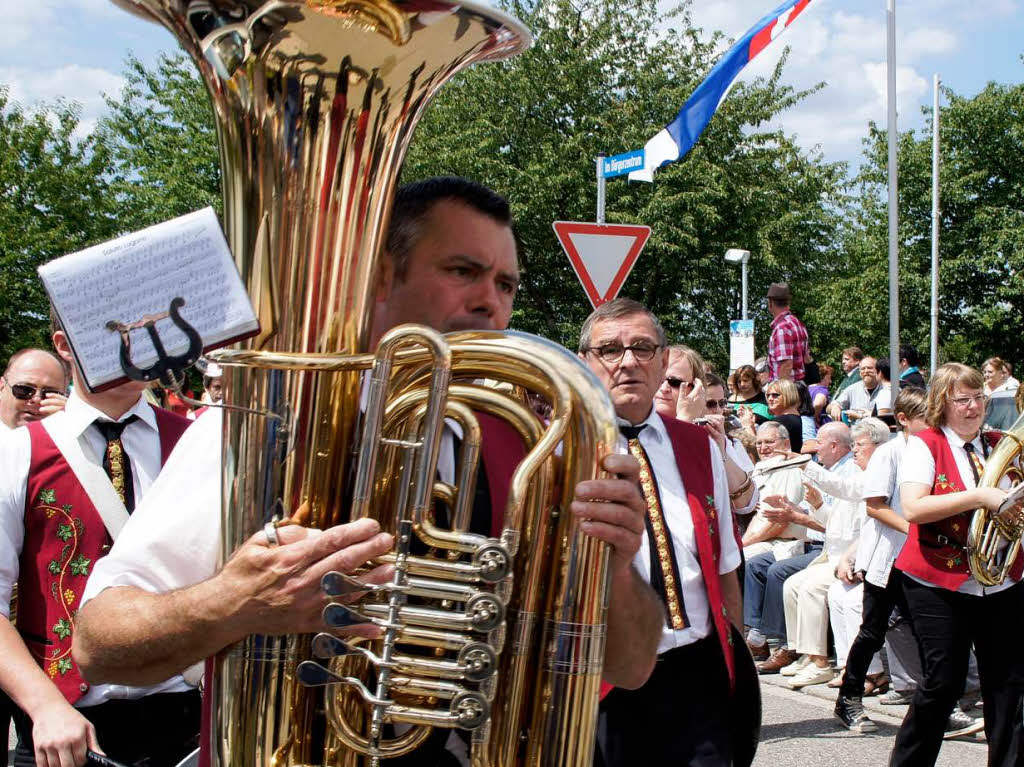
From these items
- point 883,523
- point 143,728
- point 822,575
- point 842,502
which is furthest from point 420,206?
point 822,575

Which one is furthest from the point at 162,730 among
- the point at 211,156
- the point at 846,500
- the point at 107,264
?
the point at 211,156

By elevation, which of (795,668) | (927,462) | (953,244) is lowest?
(795,668)

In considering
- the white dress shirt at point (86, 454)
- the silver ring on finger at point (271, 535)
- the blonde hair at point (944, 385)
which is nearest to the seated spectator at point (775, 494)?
the blonde hair at point (944, 385)

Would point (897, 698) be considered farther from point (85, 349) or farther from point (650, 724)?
point (85, 349)

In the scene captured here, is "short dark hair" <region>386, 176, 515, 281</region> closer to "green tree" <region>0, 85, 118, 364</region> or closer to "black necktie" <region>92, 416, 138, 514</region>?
"black necktie" <region>92, 416, 138, 514</region>

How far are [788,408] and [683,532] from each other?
20.0ft

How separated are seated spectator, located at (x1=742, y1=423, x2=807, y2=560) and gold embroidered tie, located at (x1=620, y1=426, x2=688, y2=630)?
442 centimetres

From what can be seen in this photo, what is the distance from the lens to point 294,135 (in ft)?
5.38

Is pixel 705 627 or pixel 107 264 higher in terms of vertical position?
pixel 107 264

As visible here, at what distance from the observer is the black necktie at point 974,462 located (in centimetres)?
501

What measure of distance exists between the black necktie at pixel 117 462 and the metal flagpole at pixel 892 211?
898 cm

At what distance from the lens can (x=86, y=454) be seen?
2775 mm

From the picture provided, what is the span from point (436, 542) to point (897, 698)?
613cm

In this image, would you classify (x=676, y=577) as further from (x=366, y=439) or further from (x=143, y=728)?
(x=366, y=439)
